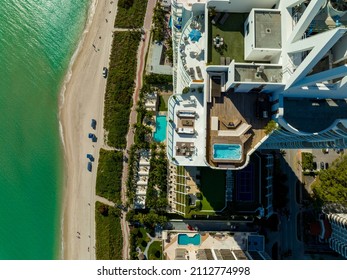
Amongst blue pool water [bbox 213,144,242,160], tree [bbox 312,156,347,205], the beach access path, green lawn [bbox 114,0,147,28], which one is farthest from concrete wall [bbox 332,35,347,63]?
green lawn [bbox 114,0,147,28]

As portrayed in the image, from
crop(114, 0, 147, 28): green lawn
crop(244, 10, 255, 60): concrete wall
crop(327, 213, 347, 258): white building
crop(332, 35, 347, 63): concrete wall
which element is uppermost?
crop(114, 0, 147, 28): green lawn

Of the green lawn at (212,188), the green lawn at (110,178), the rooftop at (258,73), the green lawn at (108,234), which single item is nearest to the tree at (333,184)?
the green lawn at (212,188)

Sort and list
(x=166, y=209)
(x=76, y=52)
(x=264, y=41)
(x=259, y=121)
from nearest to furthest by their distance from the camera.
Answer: (x=264, y=41) < (x=259, y=121) < (x=166, y=209) < (x=76, y=52)

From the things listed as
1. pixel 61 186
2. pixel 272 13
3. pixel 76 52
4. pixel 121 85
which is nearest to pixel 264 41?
pixel 272 13

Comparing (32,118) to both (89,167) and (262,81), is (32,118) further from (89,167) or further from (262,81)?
(262,81)

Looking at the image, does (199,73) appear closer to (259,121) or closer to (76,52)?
(259,121)

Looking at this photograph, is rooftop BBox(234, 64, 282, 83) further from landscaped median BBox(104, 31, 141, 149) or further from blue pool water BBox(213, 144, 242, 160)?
landscaped median BBox(104, 31, 141, 149)

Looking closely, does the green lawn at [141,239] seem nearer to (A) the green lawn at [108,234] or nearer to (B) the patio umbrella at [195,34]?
(A) the green lawn at [108,234]
